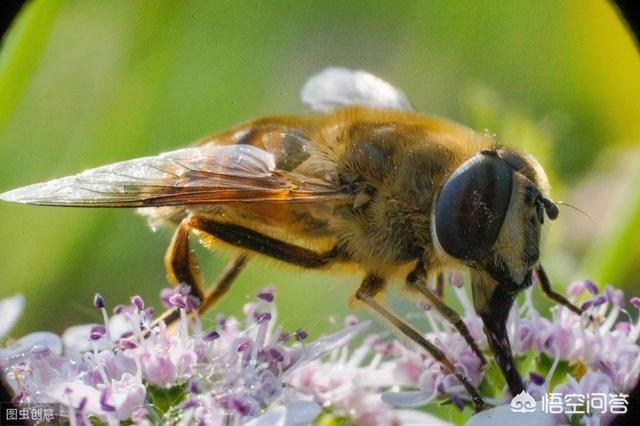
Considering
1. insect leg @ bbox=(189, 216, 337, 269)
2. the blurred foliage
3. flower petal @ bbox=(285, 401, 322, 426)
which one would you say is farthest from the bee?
flower petal @ bbox=(285, 401, 322, 426)

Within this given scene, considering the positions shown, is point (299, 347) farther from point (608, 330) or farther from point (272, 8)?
point (272, 8)

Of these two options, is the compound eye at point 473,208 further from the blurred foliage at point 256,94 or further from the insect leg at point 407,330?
the blurred foliage at point 256,94

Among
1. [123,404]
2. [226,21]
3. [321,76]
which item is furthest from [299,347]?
[226,21]

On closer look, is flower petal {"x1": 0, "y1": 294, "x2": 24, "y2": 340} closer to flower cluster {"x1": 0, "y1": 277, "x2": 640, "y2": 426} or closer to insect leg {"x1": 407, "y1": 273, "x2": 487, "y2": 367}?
flower cluster {"x1": 0, "y1": 277, "x2": 640, "y2": 426}

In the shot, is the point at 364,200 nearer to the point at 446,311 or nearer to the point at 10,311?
the point at 446,311

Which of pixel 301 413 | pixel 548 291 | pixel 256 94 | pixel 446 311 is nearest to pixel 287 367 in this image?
pixel 301 413

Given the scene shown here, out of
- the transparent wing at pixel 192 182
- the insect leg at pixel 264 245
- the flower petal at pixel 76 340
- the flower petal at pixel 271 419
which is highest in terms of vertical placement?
the transparent wing at pixel 192 182

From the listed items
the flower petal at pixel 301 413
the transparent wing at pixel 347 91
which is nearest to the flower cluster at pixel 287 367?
the flower petal at pixel 301 413
